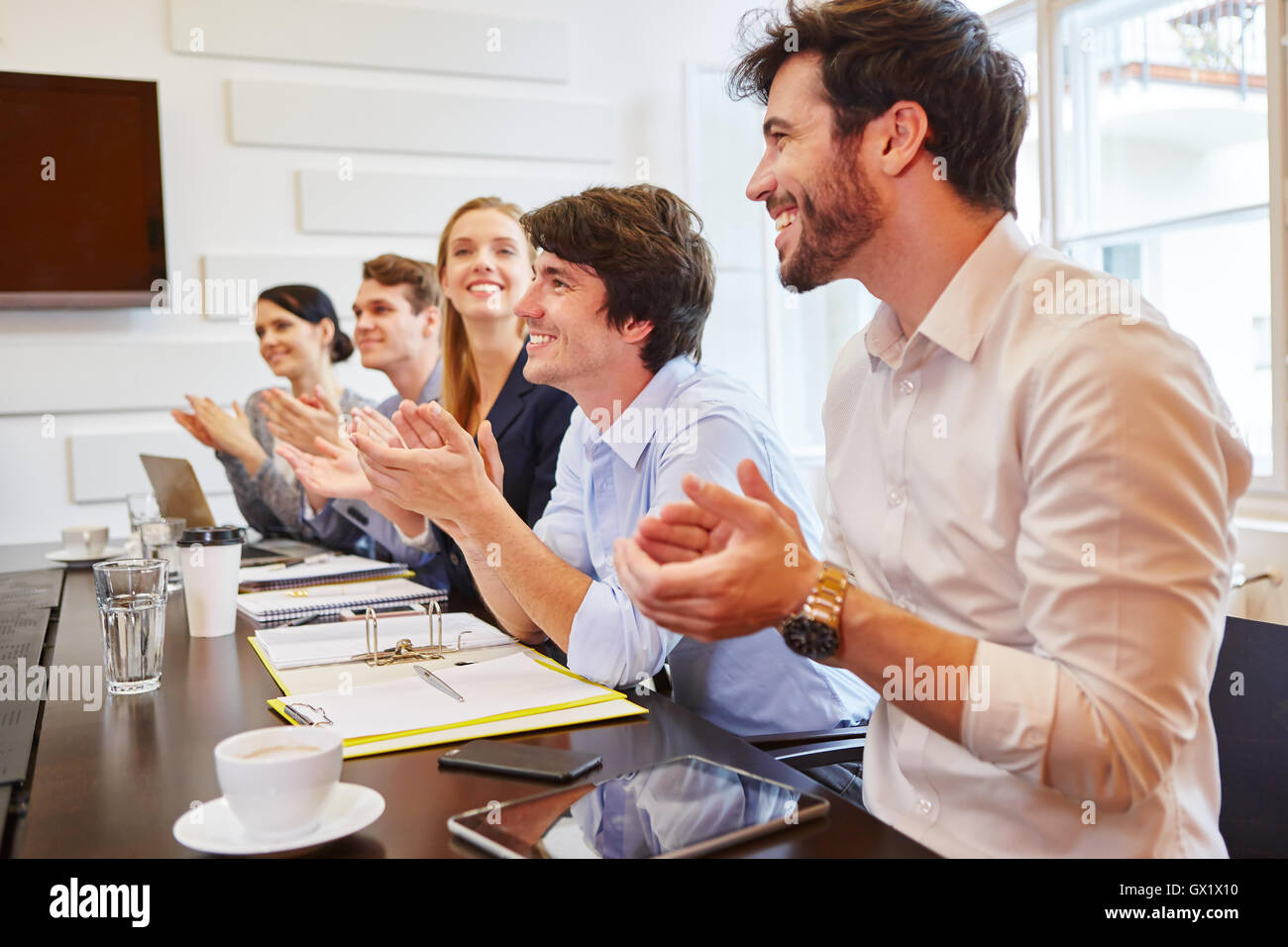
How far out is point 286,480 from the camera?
294cm

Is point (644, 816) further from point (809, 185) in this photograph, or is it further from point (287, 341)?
point (287, 341)

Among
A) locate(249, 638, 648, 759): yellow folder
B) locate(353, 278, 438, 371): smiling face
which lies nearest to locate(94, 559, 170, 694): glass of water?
locate(249, 638, 648, 759): yellow folder

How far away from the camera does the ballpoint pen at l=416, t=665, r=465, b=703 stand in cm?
120

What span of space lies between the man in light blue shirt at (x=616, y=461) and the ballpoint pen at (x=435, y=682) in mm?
157

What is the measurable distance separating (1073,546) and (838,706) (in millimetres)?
708

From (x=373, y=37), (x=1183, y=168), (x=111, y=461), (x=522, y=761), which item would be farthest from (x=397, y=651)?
(x=373, y=37)

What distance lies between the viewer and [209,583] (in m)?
1.59

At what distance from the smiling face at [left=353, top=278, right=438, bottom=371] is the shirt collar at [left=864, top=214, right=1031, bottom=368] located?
215 centimetres

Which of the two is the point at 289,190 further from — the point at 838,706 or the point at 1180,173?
the point at 838,706

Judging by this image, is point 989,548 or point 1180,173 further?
point 1180,173

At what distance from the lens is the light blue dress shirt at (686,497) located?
1.49 meters

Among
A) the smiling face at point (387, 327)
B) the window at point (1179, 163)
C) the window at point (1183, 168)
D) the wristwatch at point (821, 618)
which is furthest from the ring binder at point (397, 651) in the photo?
the window at point (1183, 168)
